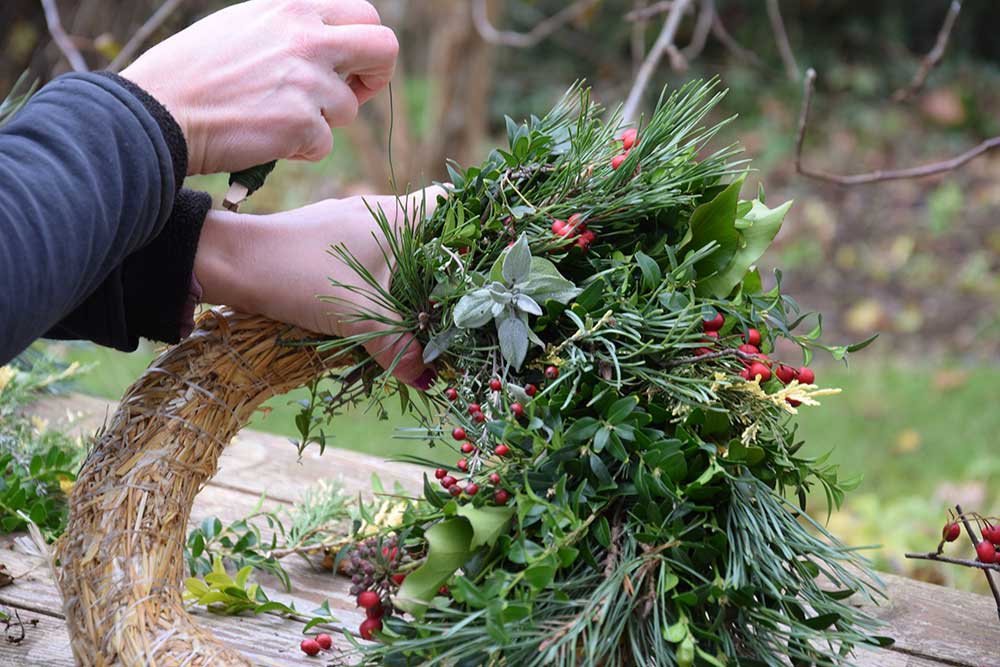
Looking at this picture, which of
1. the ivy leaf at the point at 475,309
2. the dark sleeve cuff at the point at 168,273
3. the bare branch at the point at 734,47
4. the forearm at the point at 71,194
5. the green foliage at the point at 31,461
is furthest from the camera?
the bare branch at the point at 734,47

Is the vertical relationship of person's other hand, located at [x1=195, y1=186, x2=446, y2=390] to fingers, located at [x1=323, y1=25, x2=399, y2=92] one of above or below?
below

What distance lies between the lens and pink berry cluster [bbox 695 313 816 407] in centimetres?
70

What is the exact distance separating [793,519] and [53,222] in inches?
20.7

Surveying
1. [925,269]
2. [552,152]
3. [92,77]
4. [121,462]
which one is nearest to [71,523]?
[121,462]

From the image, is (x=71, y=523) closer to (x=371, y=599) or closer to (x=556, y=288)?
(x=371, y=599)

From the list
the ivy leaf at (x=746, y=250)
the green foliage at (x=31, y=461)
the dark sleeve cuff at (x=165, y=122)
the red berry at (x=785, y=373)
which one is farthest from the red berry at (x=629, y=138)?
the green foliage at (x=31, y=461)

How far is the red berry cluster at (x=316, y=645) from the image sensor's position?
0.85m

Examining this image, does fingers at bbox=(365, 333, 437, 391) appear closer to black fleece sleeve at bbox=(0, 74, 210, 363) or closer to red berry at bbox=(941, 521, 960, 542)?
black fleece sleeve at bbox=(0, 74, 210, 363)

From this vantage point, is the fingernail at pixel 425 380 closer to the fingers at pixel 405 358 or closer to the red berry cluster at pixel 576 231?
the fingers at pixel 405 358

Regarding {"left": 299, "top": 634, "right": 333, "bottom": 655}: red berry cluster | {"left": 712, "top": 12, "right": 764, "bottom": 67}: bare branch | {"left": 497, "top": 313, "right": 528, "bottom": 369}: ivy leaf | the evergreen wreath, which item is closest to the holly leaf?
the evergreen wreath

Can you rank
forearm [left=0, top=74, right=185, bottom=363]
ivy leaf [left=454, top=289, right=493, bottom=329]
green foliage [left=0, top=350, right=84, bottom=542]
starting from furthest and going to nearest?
1. green foliage [left=0, top=350, right=84, bottom=542]
2. ivy leaf [left=454, top=289, right=493, bottom=329]
3. forearm [left=0, top=74, right=185, bottom=363]

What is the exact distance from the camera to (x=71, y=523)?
2.58 feet

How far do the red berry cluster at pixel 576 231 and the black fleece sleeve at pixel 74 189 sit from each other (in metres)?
0.28

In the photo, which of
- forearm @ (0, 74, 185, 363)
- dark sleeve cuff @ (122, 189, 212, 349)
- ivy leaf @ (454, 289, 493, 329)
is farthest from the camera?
dark sleeve cuff @ (122, 189, 212, 349)
